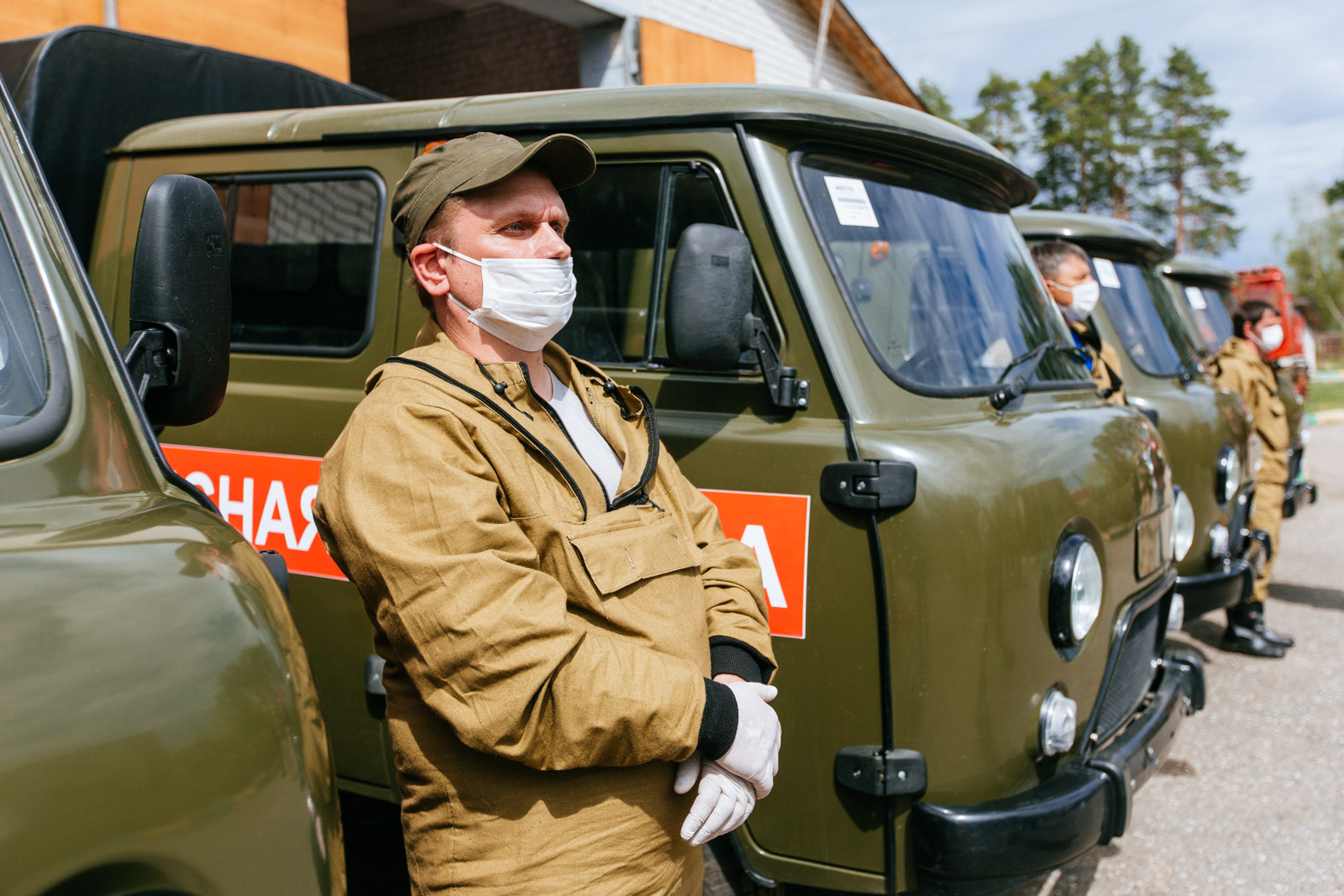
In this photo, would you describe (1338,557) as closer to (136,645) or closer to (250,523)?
(250,523)

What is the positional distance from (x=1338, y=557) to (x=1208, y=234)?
140ft

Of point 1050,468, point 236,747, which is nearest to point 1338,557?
point 1050,468

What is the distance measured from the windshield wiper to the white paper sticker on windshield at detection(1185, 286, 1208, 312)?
5100 mm

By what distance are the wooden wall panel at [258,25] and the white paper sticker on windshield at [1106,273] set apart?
457 centimetres

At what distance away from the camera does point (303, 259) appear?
10.7ft

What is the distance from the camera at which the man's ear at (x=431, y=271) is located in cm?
191

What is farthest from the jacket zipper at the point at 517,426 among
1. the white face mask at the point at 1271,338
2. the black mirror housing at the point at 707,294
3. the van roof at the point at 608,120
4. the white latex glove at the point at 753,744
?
the white face mask at the point at 1271,338

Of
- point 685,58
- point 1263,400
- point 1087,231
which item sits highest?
point 685,58

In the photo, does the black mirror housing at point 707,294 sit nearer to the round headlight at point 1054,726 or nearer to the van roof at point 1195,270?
the round headlight at point 1054,726

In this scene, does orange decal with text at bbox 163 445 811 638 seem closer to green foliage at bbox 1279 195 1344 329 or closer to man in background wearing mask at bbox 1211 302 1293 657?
man in background wearing mask at bbox 1211 302 1293 657

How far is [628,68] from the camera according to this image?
34.0 feet

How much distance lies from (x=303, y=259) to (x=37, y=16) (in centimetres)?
239

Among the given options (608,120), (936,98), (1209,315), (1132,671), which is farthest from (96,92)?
(936,98)

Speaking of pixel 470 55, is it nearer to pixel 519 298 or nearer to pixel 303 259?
pixel 303 259
